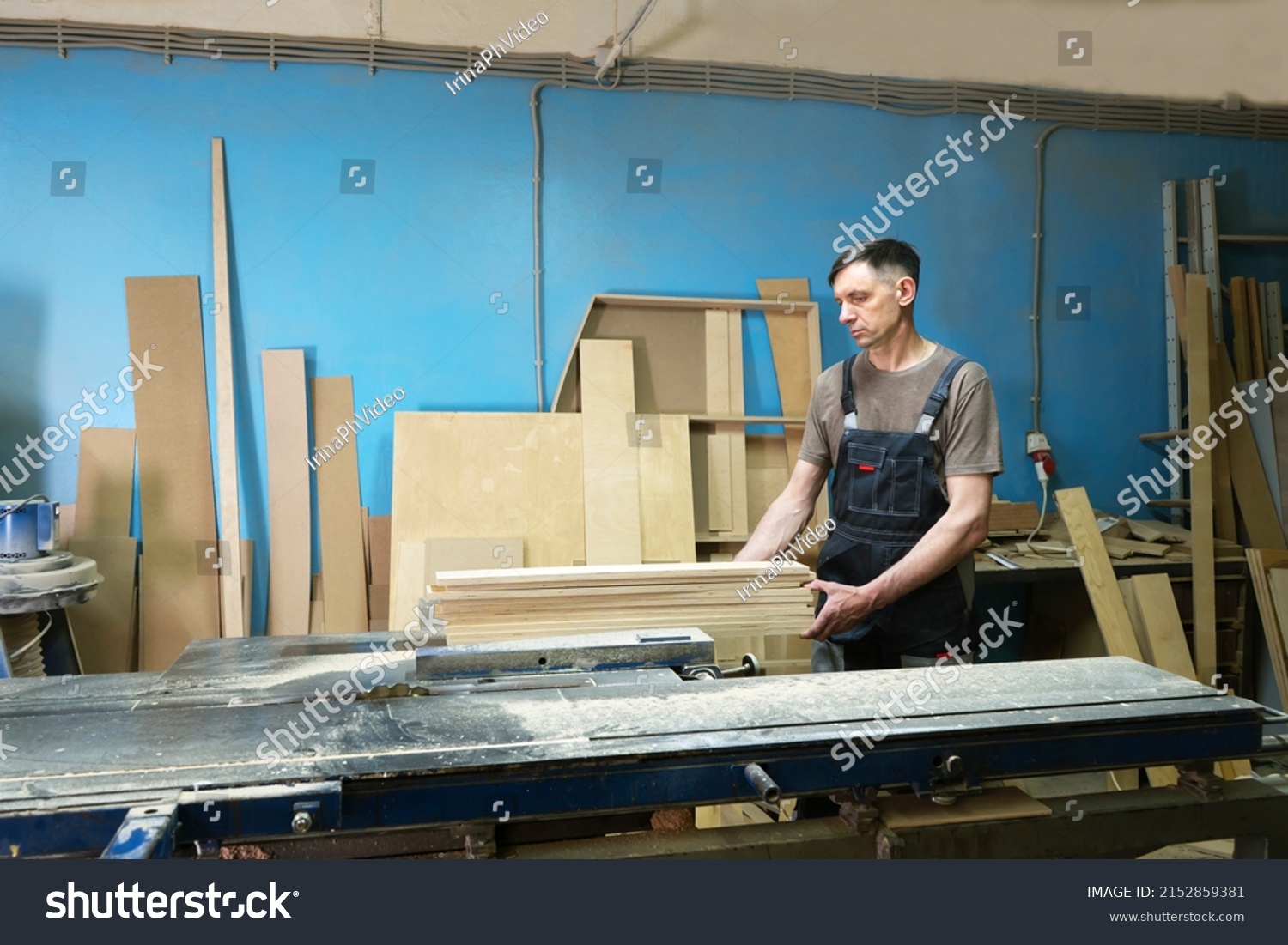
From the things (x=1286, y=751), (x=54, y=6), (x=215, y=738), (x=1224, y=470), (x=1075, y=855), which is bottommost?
(x=1075, y=855)

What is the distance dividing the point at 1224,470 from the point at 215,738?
3.94 m

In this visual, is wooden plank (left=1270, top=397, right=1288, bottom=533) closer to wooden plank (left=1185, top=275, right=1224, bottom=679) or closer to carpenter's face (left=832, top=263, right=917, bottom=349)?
wooden plank (left=1185, top=275, right=1224, bottom=679)

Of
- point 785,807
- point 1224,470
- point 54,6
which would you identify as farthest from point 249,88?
point 1224,470

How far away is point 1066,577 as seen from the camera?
3.50 m

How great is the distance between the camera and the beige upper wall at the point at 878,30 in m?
3.50

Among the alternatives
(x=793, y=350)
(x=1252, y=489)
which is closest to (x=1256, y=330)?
(x=1252, y=489)

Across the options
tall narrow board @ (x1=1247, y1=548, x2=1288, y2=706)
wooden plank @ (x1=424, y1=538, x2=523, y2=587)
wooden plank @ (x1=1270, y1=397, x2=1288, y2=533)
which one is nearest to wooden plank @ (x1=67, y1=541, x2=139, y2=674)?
wooden plank @ (x1=424, y1=538, x2=523, y2=587)

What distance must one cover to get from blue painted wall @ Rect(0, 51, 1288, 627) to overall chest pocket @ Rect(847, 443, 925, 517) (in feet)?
4.74

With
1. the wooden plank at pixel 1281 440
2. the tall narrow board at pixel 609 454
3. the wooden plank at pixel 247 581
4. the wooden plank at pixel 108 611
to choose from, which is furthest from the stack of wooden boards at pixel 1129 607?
the wooden plank at pixel 108 611

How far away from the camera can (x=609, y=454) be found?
355 cm

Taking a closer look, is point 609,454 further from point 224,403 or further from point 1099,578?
point 1099,578

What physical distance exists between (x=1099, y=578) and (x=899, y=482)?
59.8 inches

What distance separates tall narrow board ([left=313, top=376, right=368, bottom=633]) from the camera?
3506mm

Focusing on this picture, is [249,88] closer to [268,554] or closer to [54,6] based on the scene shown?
[54,6]
